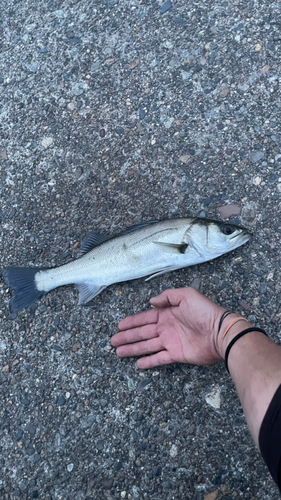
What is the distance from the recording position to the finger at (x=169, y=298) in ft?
9.82

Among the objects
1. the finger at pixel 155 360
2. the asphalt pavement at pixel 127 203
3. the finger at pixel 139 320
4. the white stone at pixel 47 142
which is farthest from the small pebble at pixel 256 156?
the white stone at pixel 47 142

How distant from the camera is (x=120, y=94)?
12.4 feet

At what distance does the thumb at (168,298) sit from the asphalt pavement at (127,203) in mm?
249

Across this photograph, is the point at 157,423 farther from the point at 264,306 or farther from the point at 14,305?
the point at 14,305

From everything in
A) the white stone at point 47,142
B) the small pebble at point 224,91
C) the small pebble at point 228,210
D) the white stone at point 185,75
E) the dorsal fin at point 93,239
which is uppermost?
the white stone at point 185,75

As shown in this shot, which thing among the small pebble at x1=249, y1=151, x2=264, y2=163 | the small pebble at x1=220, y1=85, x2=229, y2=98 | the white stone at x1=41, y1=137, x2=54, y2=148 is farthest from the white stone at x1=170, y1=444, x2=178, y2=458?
the small pebble at x1=220, y1=85, x2=229, y2=98

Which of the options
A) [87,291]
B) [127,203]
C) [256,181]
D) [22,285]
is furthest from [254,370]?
[22,285]

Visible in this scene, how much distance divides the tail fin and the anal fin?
0.37 meters

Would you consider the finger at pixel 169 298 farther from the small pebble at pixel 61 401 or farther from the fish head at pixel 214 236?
the small pebble at pixel 61 401

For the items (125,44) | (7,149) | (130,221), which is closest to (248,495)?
(130,221)

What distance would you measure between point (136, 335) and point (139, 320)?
5.3 inches

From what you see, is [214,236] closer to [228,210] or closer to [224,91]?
[228,210]

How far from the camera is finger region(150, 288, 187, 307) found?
2994 millimetres

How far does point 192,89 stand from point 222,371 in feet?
8.91
